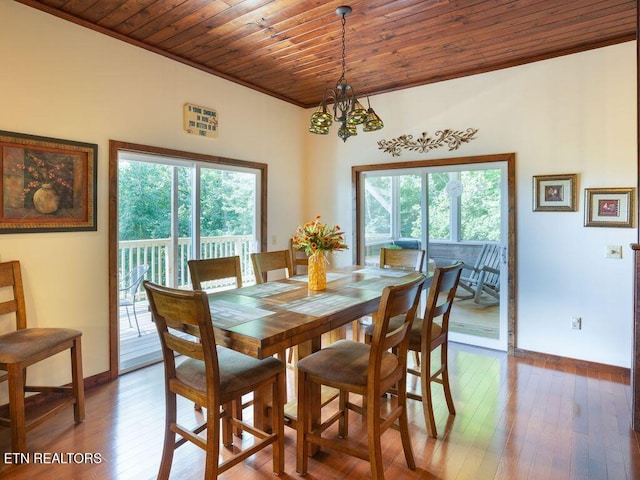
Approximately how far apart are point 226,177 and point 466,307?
3.05 meters

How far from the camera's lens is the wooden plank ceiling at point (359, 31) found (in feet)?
8.76

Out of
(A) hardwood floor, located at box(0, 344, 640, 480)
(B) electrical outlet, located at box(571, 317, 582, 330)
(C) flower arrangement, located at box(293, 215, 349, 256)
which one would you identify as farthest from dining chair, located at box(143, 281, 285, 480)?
(B) electrical outlet, located at box(571, 317, 582, 330)

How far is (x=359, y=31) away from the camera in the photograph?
9.90 feet

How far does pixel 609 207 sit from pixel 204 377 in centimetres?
351

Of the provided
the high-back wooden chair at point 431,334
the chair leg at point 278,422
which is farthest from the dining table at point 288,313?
the high-back wooden chair at point 431,334

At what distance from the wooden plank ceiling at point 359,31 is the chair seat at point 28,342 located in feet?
7.31

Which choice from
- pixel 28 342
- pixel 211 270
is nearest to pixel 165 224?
pixel 211 270

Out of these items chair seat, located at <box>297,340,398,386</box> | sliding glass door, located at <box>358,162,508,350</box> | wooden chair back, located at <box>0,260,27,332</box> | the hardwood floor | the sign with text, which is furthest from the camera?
sliding glass door, located at <box>358,162,508,350</box>

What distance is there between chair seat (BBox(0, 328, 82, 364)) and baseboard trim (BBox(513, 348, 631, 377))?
151 inches

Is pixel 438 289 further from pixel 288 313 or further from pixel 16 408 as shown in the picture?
pixel 16 408

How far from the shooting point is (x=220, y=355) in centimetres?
205

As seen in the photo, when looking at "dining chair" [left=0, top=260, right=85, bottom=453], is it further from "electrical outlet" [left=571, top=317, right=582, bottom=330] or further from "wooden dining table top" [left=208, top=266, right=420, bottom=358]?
"electrical outlet" [left=571, top=317, right=582, bottom=330]

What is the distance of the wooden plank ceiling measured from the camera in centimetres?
267

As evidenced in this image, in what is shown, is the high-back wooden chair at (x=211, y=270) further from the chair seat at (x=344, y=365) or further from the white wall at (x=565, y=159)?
the white wall at (x=565, y=159)
